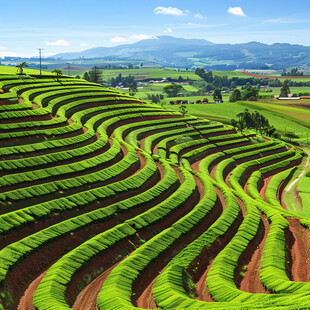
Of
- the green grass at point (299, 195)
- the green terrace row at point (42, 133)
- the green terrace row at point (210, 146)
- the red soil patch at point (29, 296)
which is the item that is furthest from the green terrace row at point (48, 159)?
the green grass at point (299, 195)

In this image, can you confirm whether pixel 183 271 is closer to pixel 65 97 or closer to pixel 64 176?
pixel 64 176

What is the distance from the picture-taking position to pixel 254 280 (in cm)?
4797

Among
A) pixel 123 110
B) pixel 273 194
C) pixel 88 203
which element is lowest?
pixel 273 194

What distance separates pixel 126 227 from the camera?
178 ft

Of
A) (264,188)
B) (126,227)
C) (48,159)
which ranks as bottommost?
(264,188)

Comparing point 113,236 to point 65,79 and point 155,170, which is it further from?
point 65,79

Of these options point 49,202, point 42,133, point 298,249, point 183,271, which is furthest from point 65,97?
point 183,271

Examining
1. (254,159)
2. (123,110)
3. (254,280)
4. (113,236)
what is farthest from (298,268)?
(123,110)

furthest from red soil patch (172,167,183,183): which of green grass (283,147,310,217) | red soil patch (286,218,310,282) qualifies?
green grass (283,147,310,217)

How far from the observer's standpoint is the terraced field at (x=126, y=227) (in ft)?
138

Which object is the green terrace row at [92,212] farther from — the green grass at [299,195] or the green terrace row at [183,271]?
the green grass at [299,195]

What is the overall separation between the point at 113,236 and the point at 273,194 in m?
49.4

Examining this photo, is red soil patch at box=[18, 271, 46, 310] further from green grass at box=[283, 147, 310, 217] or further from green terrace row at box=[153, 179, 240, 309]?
green grass at box=[283, 147, 310, 217]

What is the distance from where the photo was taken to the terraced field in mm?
41969
